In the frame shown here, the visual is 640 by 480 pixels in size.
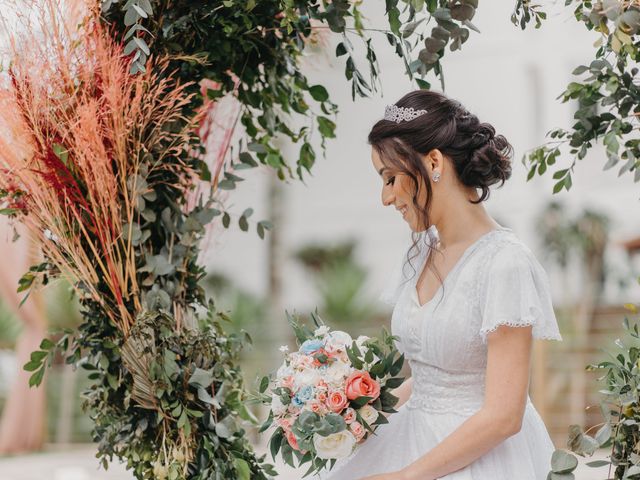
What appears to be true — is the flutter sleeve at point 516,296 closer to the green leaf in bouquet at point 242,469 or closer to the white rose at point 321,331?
the white rose at point 321,331

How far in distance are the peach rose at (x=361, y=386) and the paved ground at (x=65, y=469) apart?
12.7 feet

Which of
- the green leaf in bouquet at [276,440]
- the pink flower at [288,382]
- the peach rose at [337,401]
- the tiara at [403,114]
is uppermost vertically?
the tiara at [403,114]

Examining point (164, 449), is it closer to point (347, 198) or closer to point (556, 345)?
point (556, 345)

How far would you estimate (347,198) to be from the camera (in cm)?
1522

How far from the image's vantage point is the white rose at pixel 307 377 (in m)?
1.91

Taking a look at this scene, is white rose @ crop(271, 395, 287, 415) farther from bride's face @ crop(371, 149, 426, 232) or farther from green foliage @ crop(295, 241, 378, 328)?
green foliage @ crop(295, 241, 378, 328)

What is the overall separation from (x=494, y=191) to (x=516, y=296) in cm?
1153

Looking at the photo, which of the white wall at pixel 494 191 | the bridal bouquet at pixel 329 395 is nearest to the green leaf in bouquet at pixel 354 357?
the bridal bouquet at pixel 329 395

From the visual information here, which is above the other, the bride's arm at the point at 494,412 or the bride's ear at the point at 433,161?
the bride's ear at the point at 433,161

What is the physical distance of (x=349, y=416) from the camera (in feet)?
6.19

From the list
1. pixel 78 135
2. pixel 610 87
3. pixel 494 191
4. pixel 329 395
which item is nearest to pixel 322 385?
A: pixel 329 395

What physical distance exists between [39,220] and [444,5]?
3.51ft

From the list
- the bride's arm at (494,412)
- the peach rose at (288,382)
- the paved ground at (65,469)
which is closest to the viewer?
the bride's arm at (494,412)

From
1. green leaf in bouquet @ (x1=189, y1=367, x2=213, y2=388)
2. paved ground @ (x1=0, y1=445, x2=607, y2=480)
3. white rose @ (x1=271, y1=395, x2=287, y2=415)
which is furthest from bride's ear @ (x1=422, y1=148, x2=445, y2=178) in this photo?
paved ground @ (x1=0, y1=445, x2=607, y2=480)
